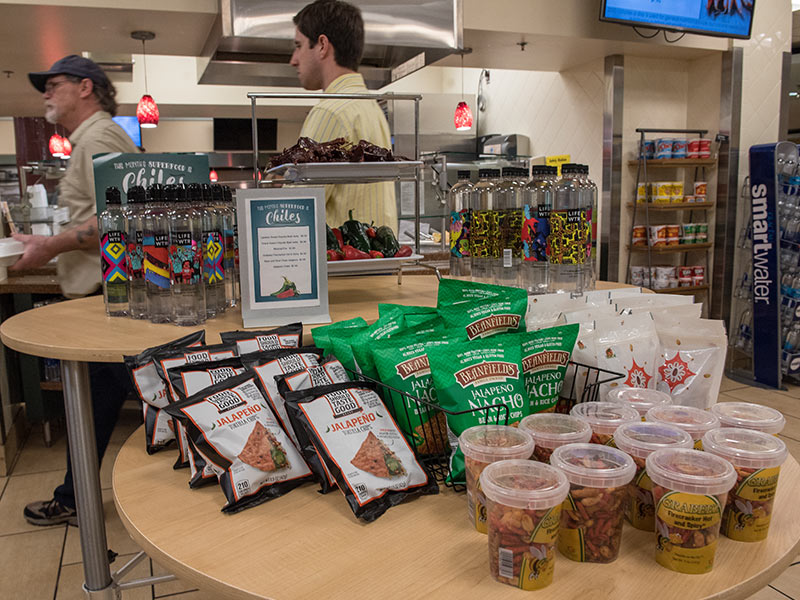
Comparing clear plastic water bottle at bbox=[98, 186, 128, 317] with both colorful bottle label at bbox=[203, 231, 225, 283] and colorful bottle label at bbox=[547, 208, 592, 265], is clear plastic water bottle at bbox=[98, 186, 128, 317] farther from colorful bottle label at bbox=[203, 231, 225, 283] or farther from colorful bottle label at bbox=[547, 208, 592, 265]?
colorful bottle label at bbox=[547, 208, 592, 265]

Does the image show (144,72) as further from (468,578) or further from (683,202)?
(468,578)

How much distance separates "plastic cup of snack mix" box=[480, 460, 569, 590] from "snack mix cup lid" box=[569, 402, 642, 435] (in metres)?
0.22

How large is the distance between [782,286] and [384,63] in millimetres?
3243

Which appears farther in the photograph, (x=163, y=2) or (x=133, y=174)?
(x=163, y=2)

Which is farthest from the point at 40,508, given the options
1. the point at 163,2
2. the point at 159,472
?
the point at 163,2

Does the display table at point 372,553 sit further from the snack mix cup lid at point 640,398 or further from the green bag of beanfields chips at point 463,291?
the green bag of beanfields chips at point 463,291

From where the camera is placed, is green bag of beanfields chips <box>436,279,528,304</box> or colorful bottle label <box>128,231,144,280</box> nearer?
green bag of beanfields chips <box>436,279,528,304</box>

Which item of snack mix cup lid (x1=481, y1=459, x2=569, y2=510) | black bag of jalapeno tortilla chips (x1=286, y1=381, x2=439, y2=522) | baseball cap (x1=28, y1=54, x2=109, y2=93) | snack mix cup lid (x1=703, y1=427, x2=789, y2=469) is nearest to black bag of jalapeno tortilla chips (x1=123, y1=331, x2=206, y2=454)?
black bag of jalapeno tortilla chips (x1=286, y1=381, x2=439, y2=522)

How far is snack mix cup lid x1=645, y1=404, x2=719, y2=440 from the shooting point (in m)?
0.97

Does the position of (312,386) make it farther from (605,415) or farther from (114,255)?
(114,255)

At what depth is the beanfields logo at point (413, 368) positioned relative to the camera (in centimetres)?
109

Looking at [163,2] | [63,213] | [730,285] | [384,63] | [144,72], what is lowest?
[730,285]

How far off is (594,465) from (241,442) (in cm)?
54

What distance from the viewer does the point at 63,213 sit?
2.66 metres
